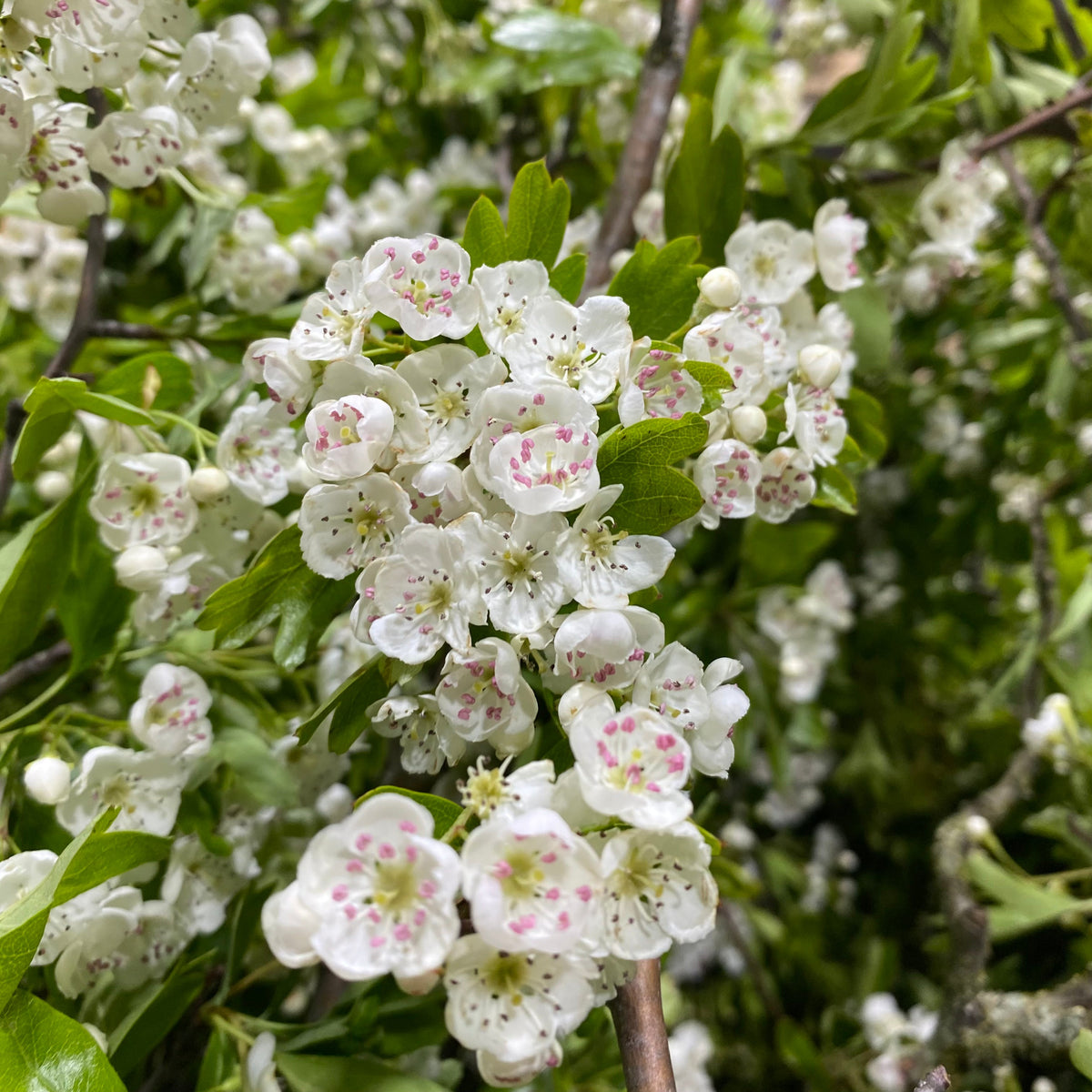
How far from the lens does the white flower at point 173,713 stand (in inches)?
26.3

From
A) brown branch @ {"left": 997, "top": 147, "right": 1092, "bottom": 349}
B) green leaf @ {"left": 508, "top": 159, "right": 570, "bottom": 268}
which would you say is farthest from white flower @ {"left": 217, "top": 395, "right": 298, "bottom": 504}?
brown branch @ {"left": 997, "top": 147, "right": 1092, "bottom": 349}

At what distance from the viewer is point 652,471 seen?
1.77 ft

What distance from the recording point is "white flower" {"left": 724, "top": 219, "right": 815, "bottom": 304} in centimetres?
74

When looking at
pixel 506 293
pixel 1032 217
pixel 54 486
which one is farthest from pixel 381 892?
pixel 1032 217

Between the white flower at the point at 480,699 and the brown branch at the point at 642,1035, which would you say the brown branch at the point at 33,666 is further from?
the brown branch at the point at 642,1035

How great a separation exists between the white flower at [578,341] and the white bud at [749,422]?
10 centimetres

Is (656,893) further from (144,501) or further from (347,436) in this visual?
(144,501)

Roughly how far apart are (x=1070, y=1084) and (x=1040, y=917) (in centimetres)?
28

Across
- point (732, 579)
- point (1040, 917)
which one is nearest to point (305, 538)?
point (732, 579)

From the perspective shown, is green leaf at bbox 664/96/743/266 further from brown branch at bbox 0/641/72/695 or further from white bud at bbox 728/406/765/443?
brown branch at bbox 0/641/72/695

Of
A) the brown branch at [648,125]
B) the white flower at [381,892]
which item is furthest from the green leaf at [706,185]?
the white flower at [381,892]

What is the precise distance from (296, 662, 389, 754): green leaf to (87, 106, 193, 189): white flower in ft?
1.52

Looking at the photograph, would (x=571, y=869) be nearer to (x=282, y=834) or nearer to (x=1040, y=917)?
(x=282, y=834)

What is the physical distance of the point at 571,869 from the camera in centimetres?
43
